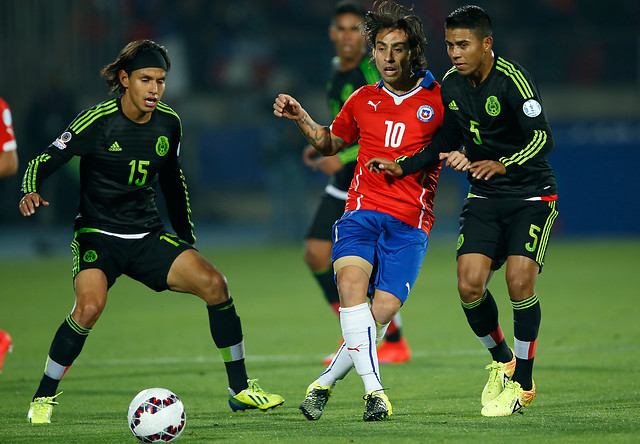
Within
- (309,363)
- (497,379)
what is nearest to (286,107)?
(497,379)

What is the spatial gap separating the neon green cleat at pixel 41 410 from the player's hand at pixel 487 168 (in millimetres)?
2618

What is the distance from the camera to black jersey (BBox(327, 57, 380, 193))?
7336 mm

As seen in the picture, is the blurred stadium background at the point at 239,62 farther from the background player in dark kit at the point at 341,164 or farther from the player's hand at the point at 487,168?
the player's hand at the point at 487,168

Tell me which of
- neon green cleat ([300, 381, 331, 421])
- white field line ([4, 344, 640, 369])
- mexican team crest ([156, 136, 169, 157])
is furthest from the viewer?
white field line ([4, 344, 640, 369])

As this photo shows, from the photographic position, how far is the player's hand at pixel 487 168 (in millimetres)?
4887

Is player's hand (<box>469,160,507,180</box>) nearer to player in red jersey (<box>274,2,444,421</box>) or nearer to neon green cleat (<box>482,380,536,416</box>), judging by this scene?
player in red jersey (<box>274,2,444,421</box>)

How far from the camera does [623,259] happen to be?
15.1 meters

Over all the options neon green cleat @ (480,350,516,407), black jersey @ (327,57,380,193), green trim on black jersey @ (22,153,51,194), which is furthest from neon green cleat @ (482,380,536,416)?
green trim on black jersey @ (22,153,51,194)

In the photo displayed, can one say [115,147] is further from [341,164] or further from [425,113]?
[341,164]

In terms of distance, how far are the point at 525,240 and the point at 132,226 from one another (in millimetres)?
2290

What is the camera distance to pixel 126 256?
5.46 metres

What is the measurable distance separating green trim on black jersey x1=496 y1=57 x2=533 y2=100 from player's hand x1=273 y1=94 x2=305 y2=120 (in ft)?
3.81

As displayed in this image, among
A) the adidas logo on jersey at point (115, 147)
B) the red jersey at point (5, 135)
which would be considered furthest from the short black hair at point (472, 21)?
the red jersey at point (5, 135)

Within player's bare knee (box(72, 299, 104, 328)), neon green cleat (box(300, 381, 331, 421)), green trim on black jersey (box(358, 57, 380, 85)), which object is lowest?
neon green cleat (box(300, 381, 331, 421))
